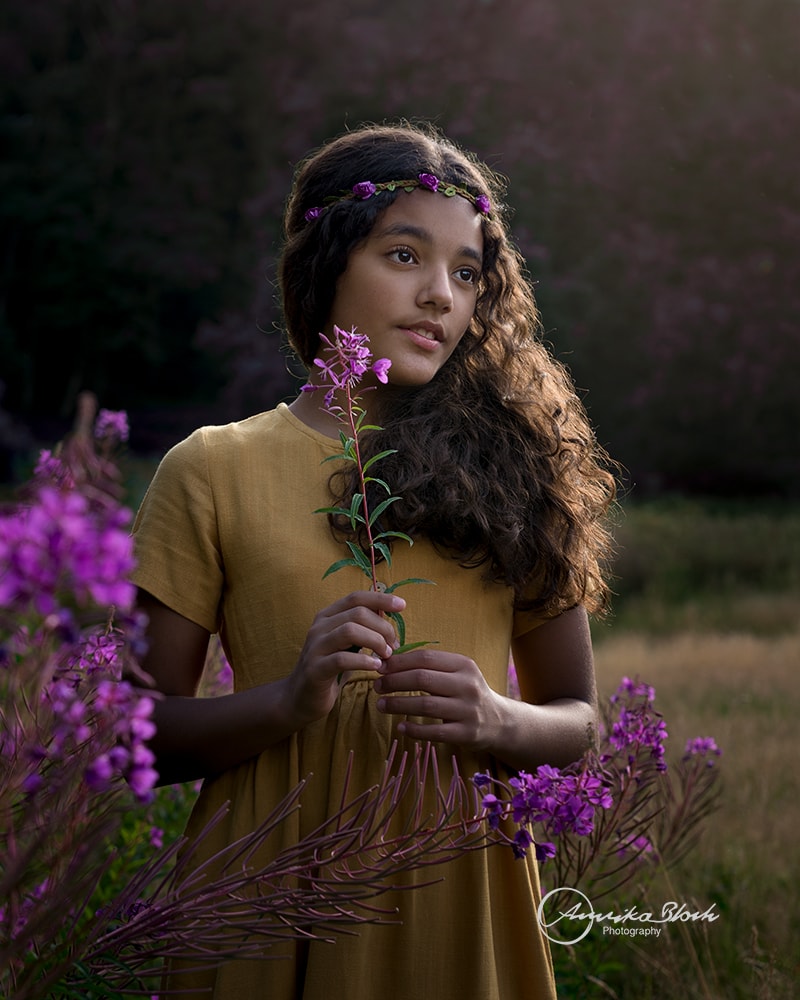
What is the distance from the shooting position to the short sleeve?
1768 millimetres

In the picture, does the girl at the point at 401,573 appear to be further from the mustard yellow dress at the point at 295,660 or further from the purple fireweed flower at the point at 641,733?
the purple fireweed flower at the point at 641,733

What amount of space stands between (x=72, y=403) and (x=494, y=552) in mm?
17400

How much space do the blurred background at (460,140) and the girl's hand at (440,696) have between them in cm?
846

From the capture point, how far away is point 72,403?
18250 millimetres

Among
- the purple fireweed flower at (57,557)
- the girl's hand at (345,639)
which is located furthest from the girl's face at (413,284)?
the purple fireweed flower at (57,557)

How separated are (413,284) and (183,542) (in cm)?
58

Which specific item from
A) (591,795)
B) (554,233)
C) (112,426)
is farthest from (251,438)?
(554,233)

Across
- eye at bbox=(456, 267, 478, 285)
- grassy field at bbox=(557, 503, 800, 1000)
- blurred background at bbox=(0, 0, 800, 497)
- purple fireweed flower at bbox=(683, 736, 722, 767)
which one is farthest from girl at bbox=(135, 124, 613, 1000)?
blurred background at bbox=(0, 0, 800, 497)

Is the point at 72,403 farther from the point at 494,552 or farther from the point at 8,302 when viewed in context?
the point at 494,552

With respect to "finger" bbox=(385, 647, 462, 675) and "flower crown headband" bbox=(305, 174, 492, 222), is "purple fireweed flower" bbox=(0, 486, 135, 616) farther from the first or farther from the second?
"flower crown headband" bbox=(305, 174, 492, 222)

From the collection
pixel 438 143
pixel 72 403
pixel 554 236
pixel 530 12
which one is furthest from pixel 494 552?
pixel 72 403

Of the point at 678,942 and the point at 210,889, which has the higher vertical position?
the point at 210,889

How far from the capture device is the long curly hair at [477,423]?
1.85m

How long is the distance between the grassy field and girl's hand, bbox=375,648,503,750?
0.78 meters
